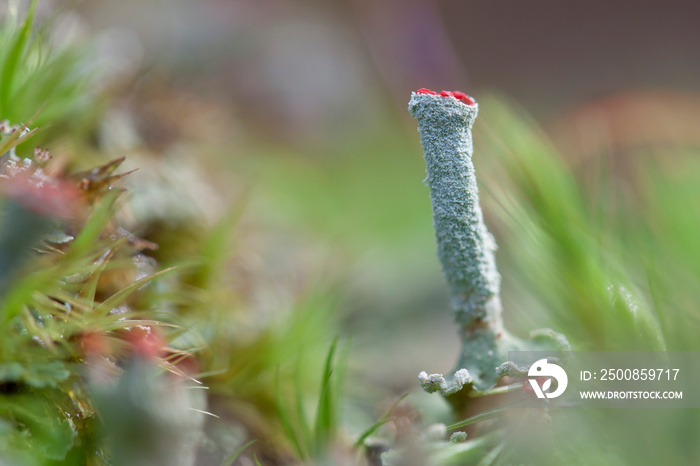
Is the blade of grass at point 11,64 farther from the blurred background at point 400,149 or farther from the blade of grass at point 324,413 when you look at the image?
the blade of grass at point 324,413

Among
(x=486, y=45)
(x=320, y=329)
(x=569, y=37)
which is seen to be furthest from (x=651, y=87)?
(x=320, y=329)

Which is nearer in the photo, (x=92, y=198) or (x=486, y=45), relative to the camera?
(x=92, y=198)

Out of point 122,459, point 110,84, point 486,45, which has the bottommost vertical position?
point 122,459

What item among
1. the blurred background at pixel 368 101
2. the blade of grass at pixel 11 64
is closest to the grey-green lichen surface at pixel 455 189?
the blurred background at pixel 368 101

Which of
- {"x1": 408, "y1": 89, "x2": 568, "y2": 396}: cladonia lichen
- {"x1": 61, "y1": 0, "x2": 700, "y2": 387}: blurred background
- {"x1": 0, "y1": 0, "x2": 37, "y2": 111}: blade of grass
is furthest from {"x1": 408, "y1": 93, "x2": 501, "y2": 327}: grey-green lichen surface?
{"x1": 0, "y1": 0, "x2": 37, "y2": 111}: blade of grass

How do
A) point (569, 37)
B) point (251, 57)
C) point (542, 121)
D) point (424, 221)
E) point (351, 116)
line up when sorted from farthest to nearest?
point (569, 37) → point (351, 116) → point (251, 57) → point (542, 121) → point (424, 221)

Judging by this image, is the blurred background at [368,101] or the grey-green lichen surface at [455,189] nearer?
the grey-green lichen surface at [455,189]

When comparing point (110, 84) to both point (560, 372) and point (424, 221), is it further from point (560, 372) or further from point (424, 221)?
point (424, 221)
